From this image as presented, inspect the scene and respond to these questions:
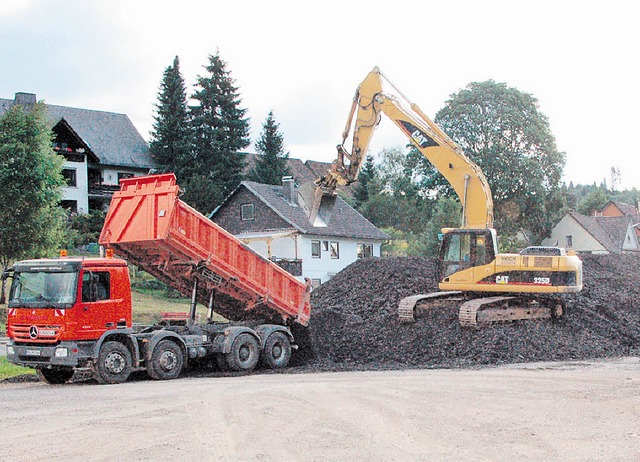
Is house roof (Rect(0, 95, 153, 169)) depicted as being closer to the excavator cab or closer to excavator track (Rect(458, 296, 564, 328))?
the excavator cab

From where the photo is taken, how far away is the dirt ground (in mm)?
8758

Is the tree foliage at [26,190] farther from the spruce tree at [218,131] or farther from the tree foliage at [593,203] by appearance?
the tree foliage at [593,203]

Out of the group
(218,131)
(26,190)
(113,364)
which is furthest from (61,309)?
(218,131)

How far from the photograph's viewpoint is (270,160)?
57719 millimetres

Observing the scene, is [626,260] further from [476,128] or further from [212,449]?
[212,449]

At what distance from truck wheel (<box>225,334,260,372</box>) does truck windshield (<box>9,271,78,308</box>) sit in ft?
12.8

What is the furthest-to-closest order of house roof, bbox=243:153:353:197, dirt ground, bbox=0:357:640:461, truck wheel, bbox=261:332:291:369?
house roof, bbox=243:153:353:197
truck wheel, bbox=261:332:291:369
dirt ground, bbox=0:357:640:461

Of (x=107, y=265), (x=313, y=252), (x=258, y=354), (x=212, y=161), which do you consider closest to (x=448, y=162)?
(x=258, y=354)

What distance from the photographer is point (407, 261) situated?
3097 cm

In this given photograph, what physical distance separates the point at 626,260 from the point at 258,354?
27148mm

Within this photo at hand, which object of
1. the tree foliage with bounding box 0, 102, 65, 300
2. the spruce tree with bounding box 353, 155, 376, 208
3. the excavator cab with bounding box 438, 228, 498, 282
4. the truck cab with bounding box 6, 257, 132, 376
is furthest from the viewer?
the spruce tree with bounding box 353, 155, 376, 208

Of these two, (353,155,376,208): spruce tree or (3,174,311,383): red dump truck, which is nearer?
(3,174,311,383): red dump truck

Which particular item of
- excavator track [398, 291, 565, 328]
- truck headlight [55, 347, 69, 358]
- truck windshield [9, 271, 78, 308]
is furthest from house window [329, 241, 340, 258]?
truck headlight [55, 347, 69, 358]

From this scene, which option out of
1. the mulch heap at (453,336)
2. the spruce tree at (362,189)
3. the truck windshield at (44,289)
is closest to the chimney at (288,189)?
the spruce tree at (362,189)
